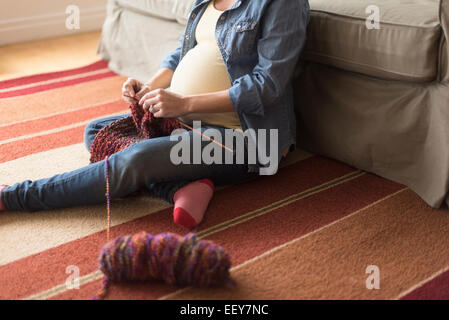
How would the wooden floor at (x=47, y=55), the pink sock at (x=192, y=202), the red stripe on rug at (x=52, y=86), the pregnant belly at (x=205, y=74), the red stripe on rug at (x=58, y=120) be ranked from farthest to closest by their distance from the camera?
the wooden floor at (x=47, y=55) < the red stripe on rug at (x=52, y=86) < the red stripe on rug at (x=58, y=120) < the pregnant belly at (x=205, y=74) < the pink sock at (x=192, y=202)

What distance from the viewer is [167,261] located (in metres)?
0.94

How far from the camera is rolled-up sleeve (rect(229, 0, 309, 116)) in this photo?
1.17 meters

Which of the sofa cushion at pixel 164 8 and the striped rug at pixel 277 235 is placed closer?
the striped rug at pixel 277 235

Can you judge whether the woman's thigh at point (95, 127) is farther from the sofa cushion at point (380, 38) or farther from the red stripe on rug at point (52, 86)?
the red stripe on rug at point (52, 86)

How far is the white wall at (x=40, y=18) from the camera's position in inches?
104

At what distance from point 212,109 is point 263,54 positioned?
0.58 ft

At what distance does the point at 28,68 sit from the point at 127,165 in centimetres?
138

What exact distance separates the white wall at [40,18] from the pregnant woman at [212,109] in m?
1.72

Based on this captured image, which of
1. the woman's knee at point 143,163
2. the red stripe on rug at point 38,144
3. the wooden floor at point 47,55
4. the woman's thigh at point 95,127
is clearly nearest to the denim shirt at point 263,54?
the woman's knee at point 143,163

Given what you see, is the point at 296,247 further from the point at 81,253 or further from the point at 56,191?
the point at 56,191

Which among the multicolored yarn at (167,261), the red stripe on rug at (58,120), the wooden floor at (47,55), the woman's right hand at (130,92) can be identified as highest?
the woman's right hand at (130,92)

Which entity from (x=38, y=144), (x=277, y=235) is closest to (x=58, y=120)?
(x=38, y=144)

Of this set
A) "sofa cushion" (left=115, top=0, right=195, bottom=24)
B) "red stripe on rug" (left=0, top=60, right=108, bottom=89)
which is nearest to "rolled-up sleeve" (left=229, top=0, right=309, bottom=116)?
"sofa cushion" (left=115, top=0, right=195, bottom=24)

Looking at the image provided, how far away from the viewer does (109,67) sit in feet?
7.54
